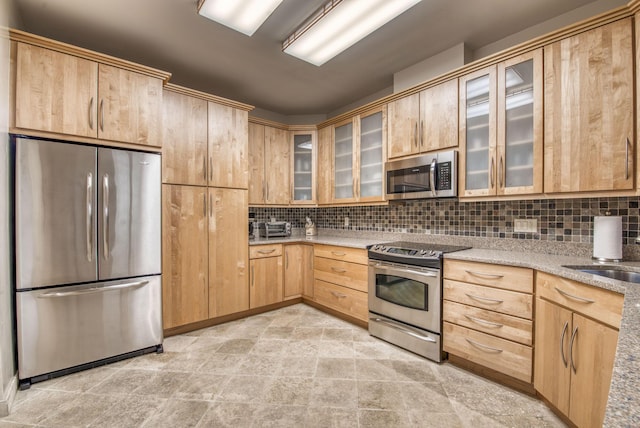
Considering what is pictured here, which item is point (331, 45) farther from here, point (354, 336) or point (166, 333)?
point (166, 333)

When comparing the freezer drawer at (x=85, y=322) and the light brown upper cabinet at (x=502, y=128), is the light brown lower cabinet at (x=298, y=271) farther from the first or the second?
the light brown upper cabinet at (x=502, y=128)

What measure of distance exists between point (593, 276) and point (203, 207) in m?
3.02

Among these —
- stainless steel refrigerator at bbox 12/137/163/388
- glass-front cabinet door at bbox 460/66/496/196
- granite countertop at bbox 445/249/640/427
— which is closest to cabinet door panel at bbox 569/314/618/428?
granite countertop at bbox 445/249/640/427

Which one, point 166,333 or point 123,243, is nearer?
point 123,243

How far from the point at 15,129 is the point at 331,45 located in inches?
93.1

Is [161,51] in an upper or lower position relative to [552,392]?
upper

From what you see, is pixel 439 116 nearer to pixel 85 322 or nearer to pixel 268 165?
pixel 268 165

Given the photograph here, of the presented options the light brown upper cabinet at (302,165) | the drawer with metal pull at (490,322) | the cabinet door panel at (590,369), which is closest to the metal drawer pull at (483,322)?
the drawer with metal pull at (490,322)

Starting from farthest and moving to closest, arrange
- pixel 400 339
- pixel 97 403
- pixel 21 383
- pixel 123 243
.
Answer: pixel 400 339, pixel 123 243, pixel 21 383, pixel 97 403

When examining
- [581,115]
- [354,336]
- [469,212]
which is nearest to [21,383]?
[354,336]

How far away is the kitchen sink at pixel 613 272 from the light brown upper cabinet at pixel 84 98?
3.27 meters

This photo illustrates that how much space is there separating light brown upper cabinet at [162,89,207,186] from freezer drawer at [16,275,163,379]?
1014 mm

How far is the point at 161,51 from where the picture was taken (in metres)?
2.68

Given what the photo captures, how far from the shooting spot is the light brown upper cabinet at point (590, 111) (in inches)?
68.2
